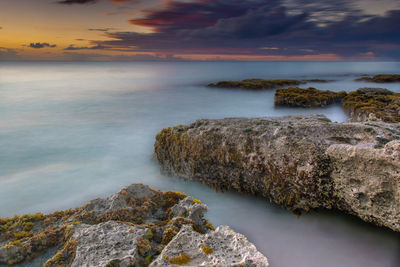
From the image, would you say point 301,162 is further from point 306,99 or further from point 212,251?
point 306,99

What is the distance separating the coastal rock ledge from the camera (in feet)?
10.8

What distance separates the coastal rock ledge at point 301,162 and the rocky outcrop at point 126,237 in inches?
63.0

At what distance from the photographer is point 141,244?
2357mm

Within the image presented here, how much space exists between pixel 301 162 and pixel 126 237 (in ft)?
9.20

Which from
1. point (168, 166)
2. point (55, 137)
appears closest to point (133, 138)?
point (55, 137)

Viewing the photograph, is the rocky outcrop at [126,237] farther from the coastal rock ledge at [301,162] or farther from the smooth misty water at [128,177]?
the coastal rock ledge at [301,162]

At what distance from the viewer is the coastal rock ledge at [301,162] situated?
3289 mm

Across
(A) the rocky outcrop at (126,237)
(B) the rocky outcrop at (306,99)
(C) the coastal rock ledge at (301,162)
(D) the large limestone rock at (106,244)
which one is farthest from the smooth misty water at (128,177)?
(D) the large limestone rock at (106,244)

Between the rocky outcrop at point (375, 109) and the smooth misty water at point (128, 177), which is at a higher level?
the rocky outcrop at point (375, 109)

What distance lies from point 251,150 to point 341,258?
2028mm

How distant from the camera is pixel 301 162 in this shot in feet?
12.8

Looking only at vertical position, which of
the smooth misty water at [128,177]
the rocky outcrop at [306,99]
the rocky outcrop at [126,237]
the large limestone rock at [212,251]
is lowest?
the smooth misty water at [128,177]

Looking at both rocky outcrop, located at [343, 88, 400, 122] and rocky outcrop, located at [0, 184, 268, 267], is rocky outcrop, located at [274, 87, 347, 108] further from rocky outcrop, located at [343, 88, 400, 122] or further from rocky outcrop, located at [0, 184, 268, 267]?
rocky outcrop, located at [0, 184, 268, 267]

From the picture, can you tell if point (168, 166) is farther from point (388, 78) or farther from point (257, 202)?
point (388, 78)
